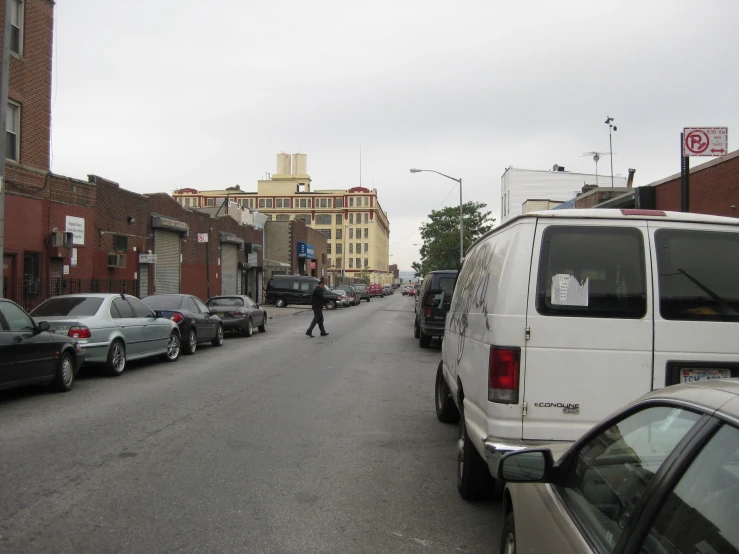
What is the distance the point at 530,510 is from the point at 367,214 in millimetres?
120221

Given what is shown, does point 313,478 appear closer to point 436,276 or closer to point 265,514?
point 265,514

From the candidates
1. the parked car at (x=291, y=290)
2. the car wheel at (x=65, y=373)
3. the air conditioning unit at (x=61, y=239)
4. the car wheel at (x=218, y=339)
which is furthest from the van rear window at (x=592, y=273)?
the parked car at (x=291, y=290)

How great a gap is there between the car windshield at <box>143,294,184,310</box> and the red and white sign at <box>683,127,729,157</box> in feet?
38.3

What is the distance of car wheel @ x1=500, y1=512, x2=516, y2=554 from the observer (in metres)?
3.04

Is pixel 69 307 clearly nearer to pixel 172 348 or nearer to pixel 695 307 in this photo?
pixel 172 348

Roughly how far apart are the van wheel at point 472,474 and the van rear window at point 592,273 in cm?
140

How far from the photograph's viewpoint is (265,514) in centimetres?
471

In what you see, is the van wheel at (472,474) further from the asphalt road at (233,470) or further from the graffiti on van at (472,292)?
the graffiti on van at (472,292)

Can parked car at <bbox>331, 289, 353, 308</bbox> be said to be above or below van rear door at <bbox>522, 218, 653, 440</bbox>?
below

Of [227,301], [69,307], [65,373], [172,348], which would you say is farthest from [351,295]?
[65,373]

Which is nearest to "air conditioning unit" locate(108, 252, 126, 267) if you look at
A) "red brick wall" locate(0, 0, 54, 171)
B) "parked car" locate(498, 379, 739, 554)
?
"red brick wall" locate(0, 0, 54, 171)

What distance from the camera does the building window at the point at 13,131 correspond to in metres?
18.9

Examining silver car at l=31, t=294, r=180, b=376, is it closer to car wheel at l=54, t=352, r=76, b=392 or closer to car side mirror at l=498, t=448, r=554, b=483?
car wheel at l=54, t=352, r=76, b=392

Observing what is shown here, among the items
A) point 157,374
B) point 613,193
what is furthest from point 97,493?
point 613,193
